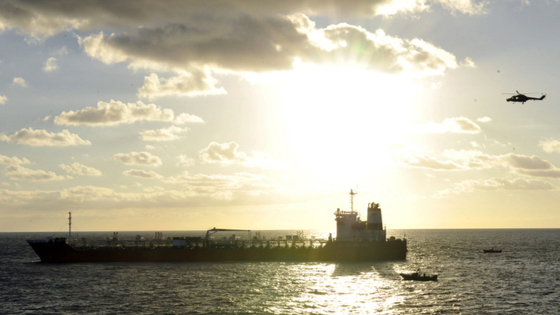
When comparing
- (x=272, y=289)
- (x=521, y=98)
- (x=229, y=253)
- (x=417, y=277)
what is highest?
(x=521, y=98)

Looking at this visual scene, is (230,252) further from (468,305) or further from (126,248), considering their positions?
(468,305)

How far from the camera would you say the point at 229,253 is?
9319 cm

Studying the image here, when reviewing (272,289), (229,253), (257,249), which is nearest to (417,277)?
(272,289)

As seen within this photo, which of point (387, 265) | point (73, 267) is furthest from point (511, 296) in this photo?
point (73, 267)

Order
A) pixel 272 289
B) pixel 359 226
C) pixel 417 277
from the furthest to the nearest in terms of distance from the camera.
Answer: pixel 359 226 < pixel 417 277 < pixel 272 289

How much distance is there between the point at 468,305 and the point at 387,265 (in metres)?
32.2

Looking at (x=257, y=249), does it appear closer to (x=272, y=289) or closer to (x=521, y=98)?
(x=272, y=289)

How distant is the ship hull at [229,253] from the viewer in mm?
89375

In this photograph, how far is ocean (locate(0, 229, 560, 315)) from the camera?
4981 cm

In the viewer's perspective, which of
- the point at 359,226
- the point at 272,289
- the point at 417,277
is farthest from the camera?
the point at 359,226

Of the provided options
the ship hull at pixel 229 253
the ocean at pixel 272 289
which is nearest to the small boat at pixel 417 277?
the ocean at pixel 272 289

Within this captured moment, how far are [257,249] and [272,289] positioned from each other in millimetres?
33970

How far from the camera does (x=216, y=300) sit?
53500 mm

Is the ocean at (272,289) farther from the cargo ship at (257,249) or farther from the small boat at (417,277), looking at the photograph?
the cargo ship at (257,249)
